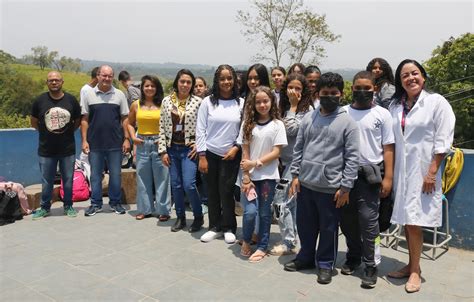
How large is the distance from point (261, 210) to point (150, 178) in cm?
182

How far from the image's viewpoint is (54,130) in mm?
4660

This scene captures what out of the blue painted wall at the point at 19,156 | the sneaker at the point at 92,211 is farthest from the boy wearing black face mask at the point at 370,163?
the blue painted wall at the point at 19,156

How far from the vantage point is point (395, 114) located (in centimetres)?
316

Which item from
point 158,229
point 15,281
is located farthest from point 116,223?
point 15,281

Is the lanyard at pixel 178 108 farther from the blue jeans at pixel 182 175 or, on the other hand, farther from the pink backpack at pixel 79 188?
the pink backpack at pixel 79 188

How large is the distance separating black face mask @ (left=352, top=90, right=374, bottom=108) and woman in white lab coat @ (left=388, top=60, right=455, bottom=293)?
26cm

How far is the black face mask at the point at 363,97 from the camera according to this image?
10.1ft

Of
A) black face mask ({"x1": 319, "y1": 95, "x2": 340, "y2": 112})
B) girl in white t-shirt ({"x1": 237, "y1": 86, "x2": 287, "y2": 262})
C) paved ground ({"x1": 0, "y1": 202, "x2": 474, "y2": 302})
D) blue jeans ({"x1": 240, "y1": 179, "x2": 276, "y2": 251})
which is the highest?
black face mask ({"x1": 319, "y1": 95, "x2": 340, "y2": 112})

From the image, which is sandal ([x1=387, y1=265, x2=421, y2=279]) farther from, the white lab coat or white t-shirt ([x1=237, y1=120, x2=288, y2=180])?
white t-shirt ([x1=237, y1=120, x2=288, y2=180])

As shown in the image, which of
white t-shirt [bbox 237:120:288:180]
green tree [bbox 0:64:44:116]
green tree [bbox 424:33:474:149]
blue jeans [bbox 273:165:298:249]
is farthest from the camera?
green tree [bbox 0:64:44:116]

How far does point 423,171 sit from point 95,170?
3.73m

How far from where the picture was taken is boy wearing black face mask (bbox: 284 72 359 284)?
9.87 feet

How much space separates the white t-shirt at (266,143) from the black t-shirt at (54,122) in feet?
8.16

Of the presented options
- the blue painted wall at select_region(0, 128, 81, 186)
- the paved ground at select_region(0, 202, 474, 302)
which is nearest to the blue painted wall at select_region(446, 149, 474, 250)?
the paved ground at select_region(0, 202, 474, 302)
